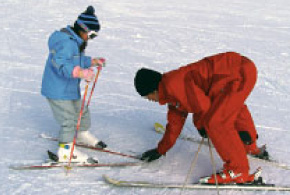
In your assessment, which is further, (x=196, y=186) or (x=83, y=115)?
(x=83, y=115)

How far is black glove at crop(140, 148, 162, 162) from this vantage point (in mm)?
3561

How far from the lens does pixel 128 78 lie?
6047mm

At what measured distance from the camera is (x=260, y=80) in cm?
625

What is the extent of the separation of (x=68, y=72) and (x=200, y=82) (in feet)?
3.78

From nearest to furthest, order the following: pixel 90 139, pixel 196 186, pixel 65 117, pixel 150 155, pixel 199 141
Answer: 1. pixel 196 186
2. pixel 65 117
3. pixel 150 155
4. pixel 90 139
5. pixel 199 141


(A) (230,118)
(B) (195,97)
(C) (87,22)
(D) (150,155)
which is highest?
(C) (87,22)

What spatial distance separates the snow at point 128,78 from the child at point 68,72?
0.36 m

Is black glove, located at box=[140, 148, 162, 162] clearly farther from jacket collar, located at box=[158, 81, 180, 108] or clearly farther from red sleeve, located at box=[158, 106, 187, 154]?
jacket collar, located at box=[158, 81, 180, 108]

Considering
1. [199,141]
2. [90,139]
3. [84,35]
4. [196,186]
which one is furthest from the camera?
[199,141]

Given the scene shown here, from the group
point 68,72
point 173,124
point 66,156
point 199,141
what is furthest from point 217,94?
point 66,156

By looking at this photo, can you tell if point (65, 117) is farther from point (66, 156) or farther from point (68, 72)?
Answer: point (68, 72)

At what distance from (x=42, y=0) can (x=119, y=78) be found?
326 inches

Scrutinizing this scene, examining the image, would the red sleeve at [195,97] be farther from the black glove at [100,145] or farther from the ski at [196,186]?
the black glove at [100,145]

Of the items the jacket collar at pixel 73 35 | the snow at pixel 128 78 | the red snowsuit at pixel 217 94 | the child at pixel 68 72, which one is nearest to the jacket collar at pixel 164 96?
the red snowsuit at pixel 217 94
